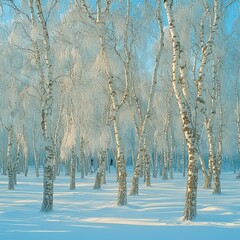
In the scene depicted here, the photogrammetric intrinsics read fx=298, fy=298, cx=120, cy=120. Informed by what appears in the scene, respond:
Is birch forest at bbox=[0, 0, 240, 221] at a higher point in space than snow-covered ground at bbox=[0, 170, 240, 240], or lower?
higher

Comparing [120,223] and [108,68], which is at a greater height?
[108,68]

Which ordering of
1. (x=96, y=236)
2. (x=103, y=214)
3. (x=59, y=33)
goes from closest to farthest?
(x=96, y=236)
(x=103, y=214)
(x=59, y=33)

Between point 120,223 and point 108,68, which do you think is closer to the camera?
point 120,223

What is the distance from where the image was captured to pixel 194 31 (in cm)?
1462

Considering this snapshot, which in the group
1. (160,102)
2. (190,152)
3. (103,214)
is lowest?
(103,214)

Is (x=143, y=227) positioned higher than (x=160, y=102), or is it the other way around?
(x=160, y=102)

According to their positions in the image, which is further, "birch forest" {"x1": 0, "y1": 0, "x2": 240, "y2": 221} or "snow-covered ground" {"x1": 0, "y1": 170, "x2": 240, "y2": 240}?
"birch forest" {"x1": 0, "y1": 0, "x2": 240, "y2": 221}

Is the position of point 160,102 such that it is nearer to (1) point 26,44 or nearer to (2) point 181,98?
(1) point 26,44

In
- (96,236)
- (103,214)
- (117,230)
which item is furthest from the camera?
(103,214)

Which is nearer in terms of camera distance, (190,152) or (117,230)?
(117,230)

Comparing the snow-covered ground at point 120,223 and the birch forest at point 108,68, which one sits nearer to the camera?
the snow-covered ground at point 120,223

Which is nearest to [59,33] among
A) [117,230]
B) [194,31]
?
[194,31]

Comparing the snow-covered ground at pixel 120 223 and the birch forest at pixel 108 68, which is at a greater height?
the birch forest at pixel 108 68

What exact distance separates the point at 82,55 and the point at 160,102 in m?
8.21
